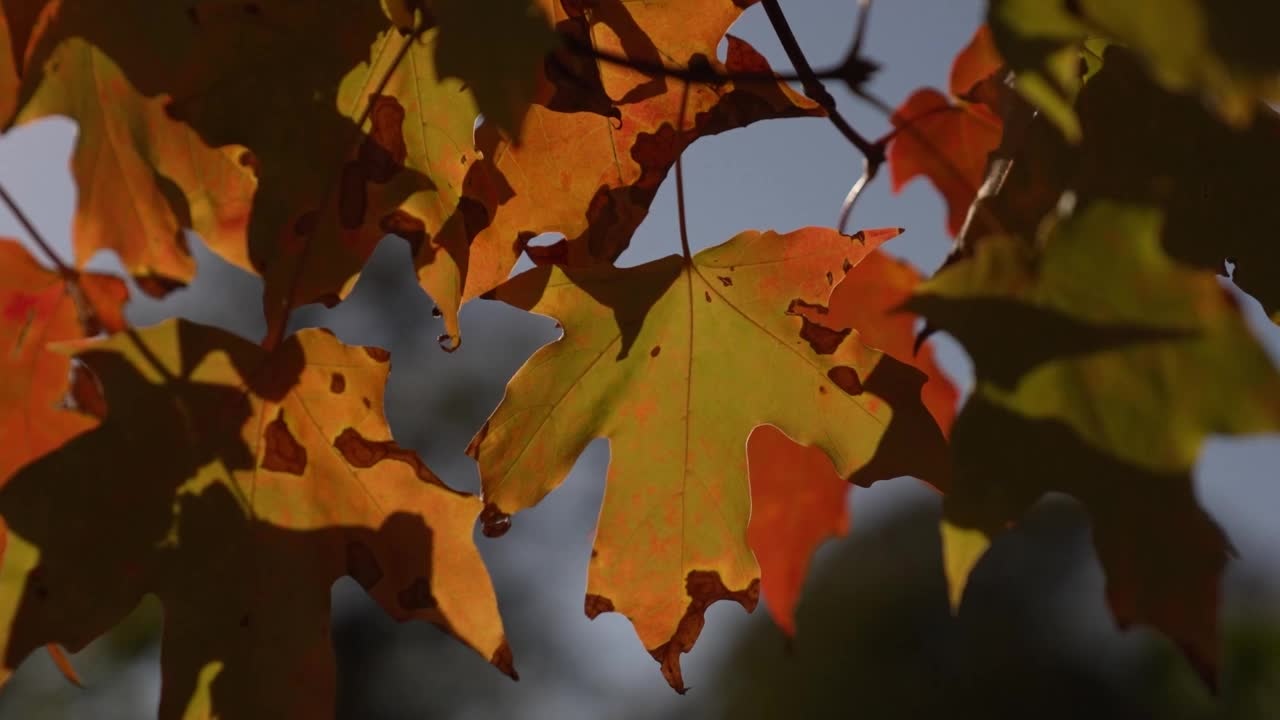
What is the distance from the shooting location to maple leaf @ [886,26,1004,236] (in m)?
1.34

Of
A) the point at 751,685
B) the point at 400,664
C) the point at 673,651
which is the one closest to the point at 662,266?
the point at 673,651

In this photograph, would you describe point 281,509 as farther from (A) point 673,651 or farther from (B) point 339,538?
(A) point 673,651

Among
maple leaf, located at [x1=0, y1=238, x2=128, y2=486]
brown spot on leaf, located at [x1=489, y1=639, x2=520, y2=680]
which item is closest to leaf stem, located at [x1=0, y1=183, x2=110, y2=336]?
maple leaf, located at [x1=0, y1=238, x2=128, y2=486]

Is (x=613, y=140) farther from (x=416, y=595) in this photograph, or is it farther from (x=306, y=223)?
(x=416, y=595)

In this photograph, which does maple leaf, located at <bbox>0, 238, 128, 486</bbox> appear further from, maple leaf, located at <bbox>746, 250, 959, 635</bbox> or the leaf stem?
maple leaf, located at <bbox>746, 250, 959, 635</bbox>

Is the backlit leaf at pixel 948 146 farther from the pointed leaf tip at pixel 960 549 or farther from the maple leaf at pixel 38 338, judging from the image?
the maple leaf at pixel 38 338

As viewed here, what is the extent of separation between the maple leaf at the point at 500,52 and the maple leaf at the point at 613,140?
33cm

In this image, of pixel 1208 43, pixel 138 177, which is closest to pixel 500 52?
pixel 1208 43

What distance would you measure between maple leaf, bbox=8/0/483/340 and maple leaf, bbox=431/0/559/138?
0.97 ft

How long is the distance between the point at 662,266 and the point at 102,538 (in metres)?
0.54

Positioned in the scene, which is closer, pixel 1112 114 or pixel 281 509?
pixel 1112 114

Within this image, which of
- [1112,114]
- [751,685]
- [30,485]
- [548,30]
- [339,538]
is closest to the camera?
[548,30]

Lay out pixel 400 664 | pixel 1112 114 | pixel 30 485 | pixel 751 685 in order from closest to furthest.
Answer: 1. pixel 1112 114
2. pixel 30 485
3. pixel 400 664
4. pixel 751 685

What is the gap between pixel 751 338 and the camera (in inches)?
39.8
